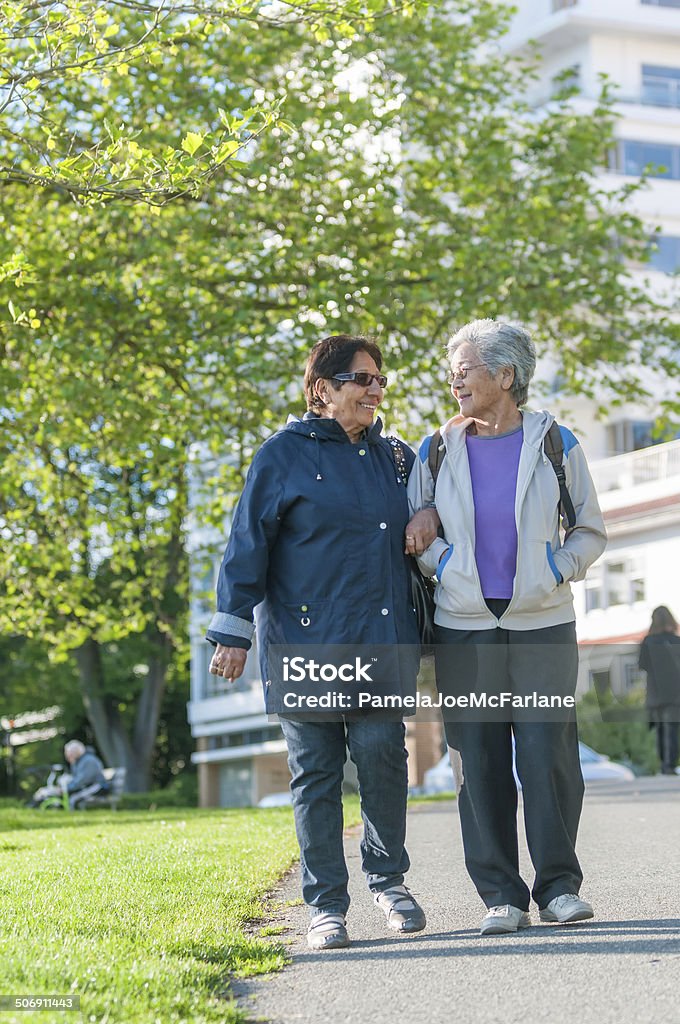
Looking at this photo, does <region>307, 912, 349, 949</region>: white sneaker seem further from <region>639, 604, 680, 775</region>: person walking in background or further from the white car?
the white car

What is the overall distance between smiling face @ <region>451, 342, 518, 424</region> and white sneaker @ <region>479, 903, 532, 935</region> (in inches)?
71.4

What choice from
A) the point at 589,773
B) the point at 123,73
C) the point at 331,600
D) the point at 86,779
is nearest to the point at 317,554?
the point at 331,600

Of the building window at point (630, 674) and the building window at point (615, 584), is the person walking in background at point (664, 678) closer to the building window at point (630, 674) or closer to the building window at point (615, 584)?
the building window at point (630, 674)

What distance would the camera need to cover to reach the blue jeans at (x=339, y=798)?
579 cm

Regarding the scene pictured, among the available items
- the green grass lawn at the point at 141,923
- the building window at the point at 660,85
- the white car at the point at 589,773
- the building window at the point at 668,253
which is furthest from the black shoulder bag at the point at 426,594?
the building window at the point at 660,85

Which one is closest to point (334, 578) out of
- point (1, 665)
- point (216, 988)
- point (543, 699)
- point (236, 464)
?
point (543, 699)

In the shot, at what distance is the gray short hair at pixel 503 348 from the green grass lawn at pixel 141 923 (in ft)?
7.50

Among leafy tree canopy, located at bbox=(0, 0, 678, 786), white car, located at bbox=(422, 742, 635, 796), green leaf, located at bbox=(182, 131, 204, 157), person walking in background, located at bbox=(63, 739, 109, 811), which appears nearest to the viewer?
green leaf, located at bbox=(182, 131, 204, 157)

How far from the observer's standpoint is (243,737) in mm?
58688

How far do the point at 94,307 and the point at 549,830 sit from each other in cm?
1395

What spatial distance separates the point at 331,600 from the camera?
5.87m

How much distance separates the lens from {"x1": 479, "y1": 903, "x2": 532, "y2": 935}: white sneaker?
551 cm

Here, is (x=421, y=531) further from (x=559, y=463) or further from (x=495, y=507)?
(x=559, y=463)

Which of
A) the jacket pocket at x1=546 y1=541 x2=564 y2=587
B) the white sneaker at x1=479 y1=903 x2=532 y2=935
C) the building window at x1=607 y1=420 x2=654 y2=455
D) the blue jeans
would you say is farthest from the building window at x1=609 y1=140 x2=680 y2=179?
the white sneaker at x1=479 y1=903 x2=532 y2=935
